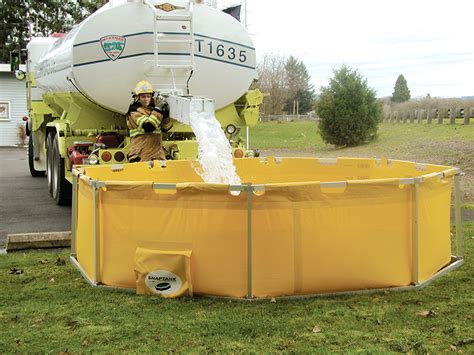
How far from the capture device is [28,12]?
152 feet

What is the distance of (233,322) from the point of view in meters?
4.81

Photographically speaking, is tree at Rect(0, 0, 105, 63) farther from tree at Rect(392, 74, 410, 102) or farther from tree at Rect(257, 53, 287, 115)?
tree at Rect(392, 74, 410, 102)

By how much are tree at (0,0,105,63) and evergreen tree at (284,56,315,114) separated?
46.0m

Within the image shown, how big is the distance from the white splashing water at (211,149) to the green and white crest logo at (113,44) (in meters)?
1.93

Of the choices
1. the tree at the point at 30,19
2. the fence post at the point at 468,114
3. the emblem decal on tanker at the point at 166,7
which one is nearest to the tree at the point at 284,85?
the tree at the point at 30,19

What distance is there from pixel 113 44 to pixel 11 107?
79.1 ft

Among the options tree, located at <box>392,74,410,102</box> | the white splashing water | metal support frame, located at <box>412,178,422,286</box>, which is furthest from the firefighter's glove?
tree, located at <box>392,74,410,102</box>

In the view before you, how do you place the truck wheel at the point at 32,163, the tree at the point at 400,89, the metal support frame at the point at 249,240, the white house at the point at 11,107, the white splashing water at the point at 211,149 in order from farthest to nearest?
the tree at the point at 400,89
the white house at the point at 11,107
the truck wheel at the point at 32,163
the white splashing water at the point at 211,149
the metal support frame at the point at 249,240

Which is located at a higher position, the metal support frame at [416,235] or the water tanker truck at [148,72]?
the water tanker truck at [148,72]

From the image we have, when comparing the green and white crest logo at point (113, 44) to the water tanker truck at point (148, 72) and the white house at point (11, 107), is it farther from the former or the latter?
the white house at point (11, 107)

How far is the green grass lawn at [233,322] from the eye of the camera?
4.40 m

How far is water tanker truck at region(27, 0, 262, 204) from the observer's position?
893 cm

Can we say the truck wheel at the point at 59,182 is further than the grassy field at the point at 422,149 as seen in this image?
No

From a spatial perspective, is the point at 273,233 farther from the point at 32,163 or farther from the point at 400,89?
the point at 400,89
